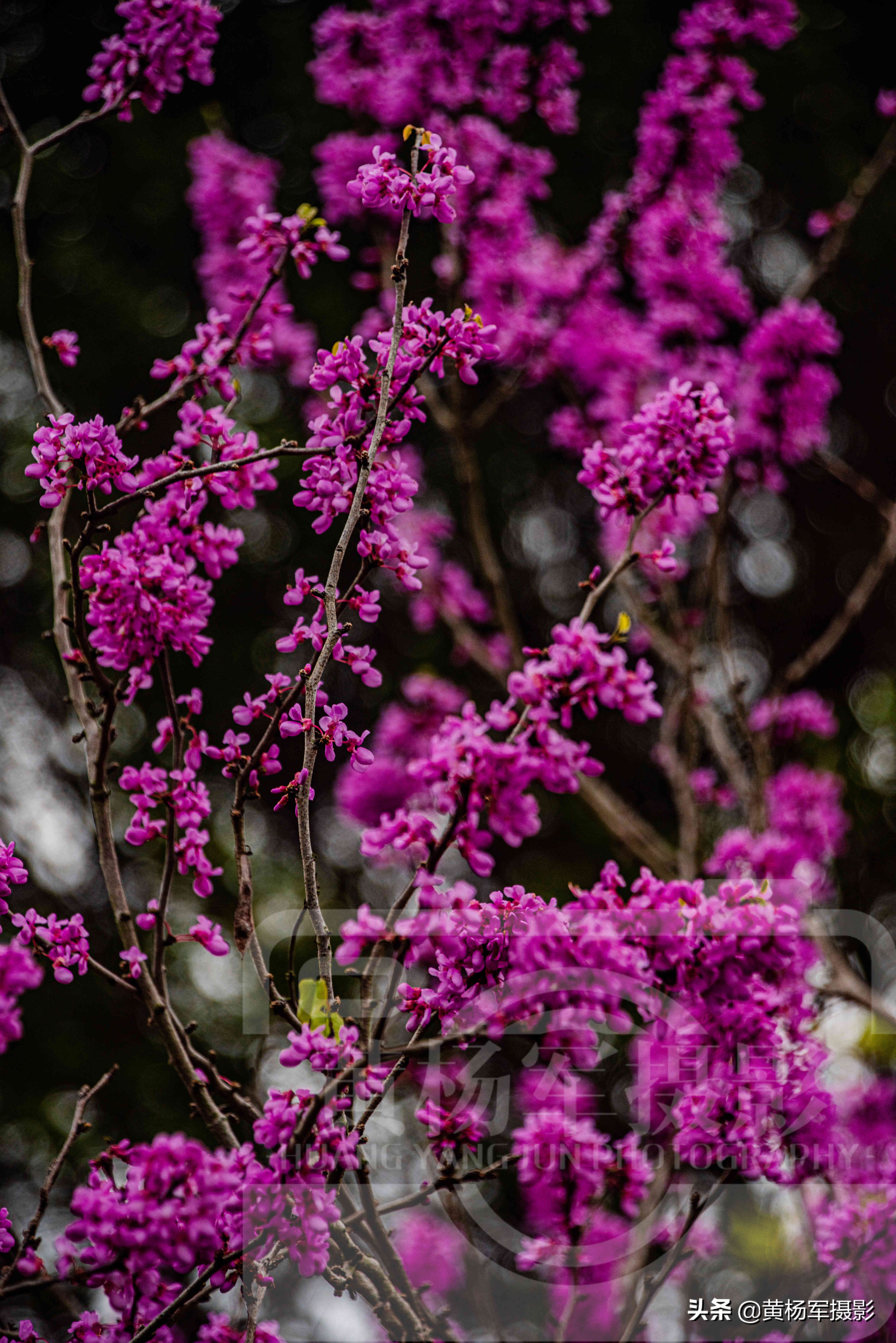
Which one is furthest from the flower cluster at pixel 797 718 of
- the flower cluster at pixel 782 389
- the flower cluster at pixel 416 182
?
the flower cluster at pixel 416 182

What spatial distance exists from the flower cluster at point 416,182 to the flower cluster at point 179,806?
1.04 m

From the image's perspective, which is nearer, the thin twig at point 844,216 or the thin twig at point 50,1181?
the thin twig at point 50,1181

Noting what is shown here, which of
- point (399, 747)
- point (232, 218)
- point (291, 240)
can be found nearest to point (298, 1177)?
point (291, 240)

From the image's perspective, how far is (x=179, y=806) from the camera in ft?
5.31

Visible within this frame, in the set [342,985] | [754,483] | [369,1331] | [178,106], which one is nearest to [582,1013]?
[369,1331]

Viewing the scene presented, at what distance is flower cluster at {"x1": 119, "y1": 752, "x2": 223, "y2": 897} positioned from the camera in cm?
162

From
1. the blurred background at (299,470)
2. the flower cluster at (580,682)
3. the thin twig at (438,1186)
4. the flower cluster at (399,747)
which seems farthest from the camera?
the blurred background at (299,470)

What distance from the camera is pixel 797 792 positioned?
3908mm

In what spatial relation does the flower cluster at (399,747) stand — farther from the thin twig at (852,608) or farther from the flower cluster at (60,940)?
the flower cluster at (60,940)

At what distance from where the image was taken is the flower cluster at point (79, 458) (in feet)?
5.06

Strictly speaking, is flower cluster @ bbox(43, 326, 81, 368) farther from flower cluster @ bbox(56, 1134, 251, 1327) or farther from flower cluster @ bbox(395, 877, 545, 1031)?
flower cluster @ bbox(56, 1134, 251, 1327)

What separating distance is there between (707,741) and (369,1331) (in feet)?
8.47

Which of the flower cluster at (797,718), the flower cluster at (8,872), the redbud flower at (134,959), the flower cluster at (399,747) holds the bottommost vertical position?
the flower cluster at (399,747)

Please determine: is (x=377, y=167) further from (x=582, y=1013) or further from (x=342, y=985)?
(x=342, y=985)
